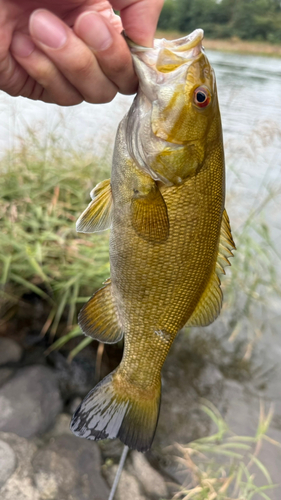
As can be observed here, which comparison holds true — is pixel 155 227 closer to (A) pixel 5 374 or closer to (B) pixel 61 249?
(B) pixel 61 249

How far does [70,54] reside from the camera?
125 centimetres

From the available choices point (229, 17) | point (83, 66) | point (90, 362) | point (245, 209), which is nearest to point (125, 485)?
point (90, 362)

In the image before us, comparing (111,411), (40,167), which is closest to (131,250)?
(111,411)

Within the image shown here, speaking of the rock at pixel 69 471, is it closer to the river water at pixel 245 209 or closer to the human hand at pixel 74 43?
the river water at pixel 245 209

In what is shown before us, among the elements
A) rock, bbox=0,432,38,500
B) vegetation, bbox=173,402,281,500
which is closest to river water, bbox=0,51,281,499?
vegetation, bbox=173,402,281,500

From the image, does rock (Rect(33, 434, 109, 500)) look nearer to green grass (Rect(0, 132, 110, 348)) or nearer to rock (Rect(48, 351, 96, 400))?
rock (Rect(48, 351, 96, 400))

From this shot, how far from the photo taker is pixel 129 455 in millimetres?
2854

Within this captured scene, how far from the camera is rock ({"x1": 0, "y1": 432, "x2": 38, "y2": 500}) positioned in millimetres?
2373

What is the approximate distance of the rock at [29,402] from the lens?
2746mm

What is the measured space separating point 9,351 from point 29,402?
19.2 inches

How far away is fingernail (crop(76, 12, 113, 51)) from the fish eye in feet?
1.11

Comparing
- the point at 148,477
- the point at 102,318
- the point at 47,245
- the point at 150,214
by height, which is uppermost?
the point at 150,214

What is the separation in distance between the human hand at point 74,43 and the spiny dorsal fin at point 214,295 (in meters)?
0.73

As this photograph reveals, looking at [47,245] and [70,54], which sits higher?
[70,54]
